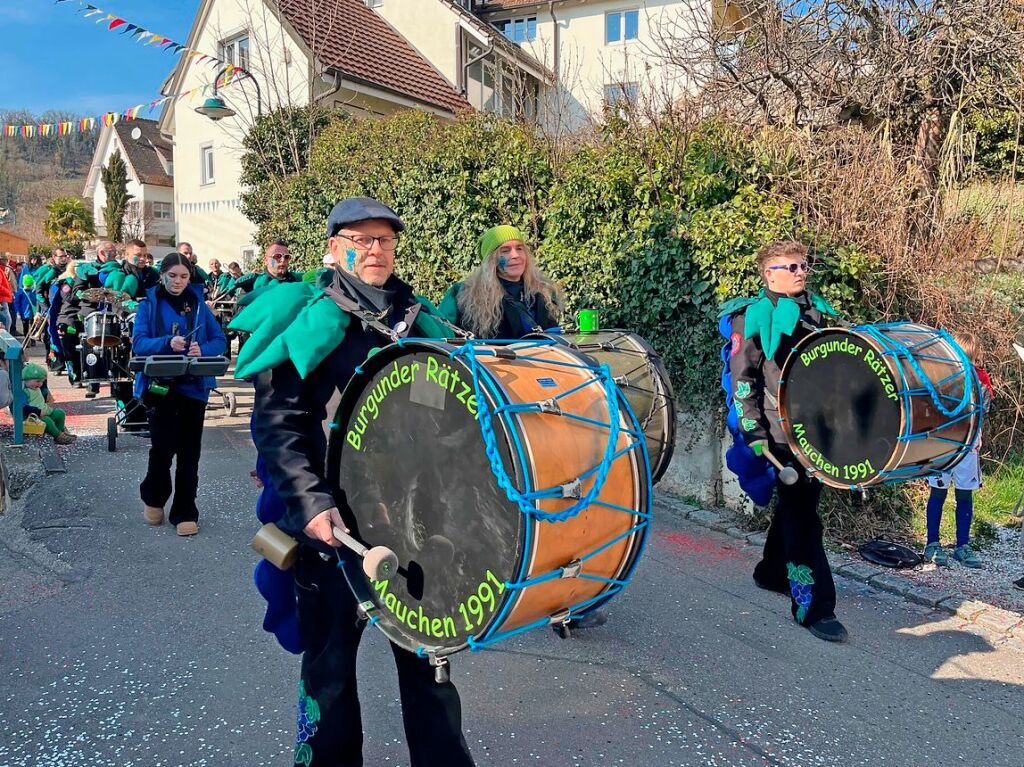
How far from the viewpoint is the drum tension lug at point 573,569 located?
2014 millimetres

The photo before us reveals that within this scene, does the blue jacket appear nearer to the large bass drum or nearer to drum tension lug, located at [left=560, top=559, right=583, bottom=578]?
the large bass drum

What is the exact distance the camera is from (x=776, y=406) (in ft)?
13.1

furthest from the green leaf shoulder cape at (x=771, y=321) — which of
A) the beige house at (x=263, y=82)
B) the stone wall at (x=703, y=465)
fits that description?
the beige house at (x=263, y=82)

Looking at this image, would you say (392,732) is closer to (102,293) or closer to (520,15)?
(102,293)

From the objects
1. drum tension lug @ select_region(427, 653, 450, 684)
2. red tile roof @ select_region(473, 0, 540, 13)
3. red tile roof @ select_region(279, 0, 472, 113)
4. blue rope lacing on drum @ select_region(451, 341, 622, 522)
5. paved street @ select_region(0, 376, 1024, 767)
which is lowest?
paved street @ select_region(0, 376, 1024, 767)

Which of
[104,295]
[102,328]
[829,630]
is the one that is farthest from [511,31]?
[829,630]

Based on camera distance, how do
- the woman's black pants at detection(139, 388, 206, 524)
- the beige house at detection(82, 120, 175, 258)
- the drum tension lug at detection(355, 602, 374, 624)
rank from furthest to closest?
1. the beige house at detection(82, 120, 175, 258)
2. the woman's black pants at detection(139, 388, 206, 524)
3. the drum tension lug at detection(355, 602, 374, 624)

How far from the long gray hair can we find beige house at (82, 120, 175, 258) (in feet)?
142

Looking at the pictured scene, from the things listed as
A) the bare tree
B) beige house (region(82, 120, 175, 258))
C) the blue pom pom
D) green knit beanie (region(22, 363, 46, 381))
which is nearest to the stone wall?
the bare tree

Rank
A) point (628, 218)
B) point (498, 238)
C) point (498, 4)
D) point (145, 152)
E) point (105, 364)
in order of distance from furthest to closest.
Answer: point (145, 152), point (498, 4), point (105, 364), point (628, 218), point (498, 238)

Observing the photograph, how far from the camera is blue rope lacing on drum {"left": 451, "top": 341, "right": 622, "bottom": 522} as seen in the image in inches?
73.1

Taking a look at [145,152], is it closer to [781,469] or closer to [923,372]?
[781,469]

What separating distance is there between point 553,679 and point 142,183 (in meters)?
48.3

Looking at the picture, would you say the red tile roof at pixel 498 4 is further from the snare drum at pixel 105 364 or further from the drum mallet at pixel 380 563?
the drum mallet at pixel 380 563
